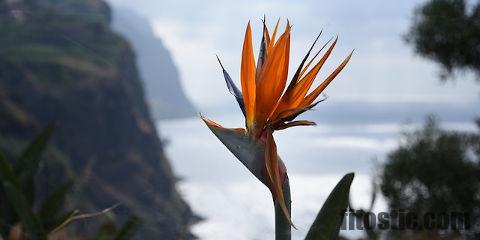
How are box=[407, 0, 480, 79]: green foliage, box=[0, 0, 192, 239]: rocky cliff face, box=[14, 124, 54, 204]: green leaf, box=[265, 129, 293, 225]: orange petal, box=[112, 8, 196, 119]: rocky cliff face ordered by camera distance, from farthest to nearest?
box=[112, 8, 196, 119]: rocky cliff face
box=[0, 0, 192, 239]: rocky cliff face
box=[407, 0, 480, 79]: green foliage
box=[14, 124, 54, 204]: green leaf
box=[265, 129, 293, 225]: orange petal

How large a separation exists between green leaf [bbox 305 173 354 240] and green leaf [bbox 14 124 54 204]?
1.88ft

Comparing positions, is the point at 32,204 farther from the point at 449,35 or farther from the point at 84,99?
the point at 84,99

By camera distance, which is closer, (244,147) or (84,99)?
(244,147)

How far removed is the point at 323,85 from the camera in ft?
1.49

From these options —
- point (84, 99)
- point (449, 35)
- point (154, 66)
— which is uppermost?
point (449, 35)

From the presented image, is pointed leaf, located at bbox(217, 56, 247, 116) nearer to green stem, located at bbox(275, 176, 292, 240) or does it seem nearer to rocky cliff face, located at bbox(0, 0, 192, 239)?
green stem, located at bbox(275, 176, 292, 240)

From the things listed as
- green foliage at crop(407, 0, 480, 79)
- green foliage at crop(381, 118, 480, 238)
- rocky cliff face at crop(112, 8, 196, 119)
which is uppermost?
green foliage at crop(407, 0, 480, 79)

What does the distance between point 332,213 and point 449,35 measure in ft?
15.8

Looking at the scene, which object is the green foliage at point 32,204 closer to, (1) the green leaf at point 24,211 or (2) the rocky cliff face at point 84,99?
(1) the green leaf at point 24,211

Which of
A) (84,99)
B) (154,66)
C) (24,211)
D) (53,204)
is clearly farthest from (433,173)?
(154,66)

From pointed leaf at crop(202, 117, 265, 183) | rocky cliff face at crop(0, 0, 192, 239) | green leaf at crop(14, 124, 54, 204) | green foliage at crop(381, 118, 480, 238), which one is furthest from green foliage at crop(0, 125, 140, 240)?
rocky cliff face at crop(0, 0, 192, 239)

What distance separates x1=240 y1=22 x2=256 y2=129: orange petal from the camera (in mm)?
469

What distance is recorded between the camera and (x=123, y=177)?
2559 centimetres

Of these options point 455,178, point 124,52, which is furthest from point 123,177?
point 455,178
